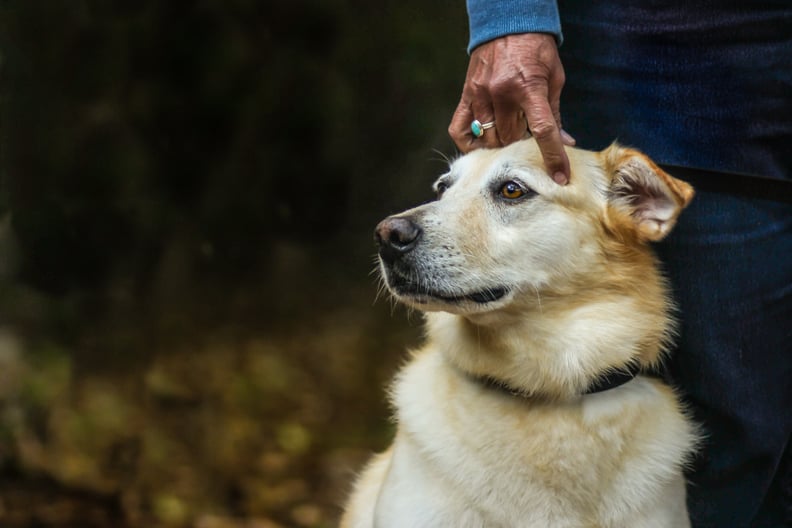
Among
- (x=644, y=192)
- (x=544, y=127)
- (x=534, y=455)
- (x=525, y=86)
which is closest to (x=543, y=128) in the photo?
(x=544, y=127)

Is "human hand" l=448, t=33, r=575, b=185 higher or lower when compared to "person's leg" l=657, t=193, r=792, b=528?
higher

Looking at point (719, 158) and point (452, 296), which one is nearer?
point (452, 296)

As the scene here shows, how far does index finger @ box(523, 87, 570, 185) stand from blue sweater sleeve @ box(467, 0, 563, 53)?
16 cm

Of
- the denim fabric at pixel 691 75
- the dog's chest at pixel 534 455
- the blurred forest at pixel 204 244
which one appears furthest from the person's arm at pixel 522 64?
the blurred forest at pixel 204 244

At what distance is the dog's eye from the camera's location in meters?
2.57

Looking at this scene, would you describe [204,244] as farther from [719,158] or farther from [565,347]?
[719,158]

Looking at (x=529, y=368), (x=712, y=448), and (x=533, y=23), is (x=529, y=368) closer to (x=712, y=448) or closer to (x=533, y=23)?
(x=712, y=448)

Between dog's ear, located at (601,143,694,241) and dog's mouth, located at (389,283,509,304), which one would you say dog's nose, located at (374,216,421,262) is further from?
dog's ear, located at (601,143,694,241)

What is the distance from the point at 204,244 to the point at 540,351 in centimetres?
222

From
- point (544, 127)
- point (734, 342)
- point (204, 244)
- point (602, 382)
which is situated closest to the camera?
point (544, 127)

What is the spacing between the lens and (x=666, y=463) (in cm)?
245

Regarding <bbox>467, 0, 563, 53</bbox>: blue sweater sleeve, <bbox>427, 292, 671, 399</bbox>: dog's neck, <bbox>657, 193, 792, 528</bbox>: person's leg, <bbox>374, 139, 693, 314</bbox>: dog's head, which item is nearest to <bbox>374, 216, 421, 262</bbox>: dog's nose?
<bbox>374, 139, 693, 314</bbox>: dog's head

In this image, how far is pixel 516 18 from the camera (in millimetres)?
2365

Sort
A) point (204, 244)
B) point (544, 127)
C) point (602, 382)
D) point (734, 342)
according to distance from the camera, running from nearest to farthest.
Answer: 1. point (544, 127)
2. point (602, 382)
3. point (734, 342)
4. point (204, 244)
